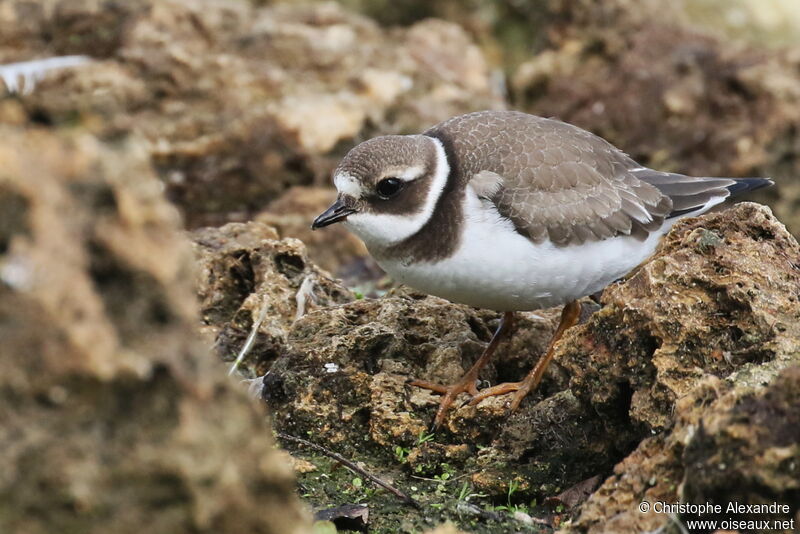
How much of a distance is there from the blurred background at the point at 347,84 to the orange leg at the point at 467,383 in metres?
3.24

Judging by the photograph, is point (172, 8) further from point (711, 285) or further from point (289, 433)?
point (711, 285)

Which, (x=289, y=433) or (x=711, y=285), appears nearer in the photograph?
(x=711, y=285)

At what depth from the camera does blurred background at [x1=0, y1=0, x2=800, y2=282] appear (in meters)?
10.1

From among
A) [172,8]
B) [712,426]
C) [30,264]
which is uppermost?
[30,264]

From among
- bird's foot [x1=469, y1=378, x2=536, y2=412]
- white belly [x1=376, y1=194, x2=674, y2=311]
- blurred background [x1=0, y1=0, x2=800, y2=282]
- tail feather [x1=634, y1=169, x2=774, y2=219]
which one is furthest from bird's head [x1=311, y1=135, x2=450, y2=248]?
blurred background [x1=0, y1=0, x2=800, y2=282]

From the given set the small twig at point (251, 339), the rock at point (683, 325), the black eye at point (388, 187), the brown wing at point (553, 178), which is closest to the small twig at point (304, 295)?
the small twig at point (251, 339)

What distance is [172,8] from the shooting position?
10508 millimetres

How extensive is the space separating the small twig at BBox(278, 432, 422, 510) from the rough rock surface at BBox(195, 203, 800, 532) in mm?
132

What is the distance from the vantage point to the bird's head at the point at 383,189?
6.40 metres

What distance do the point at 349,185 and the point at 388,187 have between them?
0.89 ft

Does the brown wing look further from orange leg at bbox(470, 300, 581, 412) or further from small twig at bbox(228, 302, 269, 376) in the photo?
small twig at bbox(228, 302, 269, 376)

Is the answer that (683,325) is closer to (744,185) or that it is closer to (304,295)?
(304,295)

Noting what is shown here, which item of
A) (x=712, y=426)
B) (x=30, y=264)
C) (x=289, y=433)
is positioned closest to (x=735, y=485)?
(x=712, y=426)

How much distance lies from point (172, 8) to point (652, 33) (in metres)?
6.36
